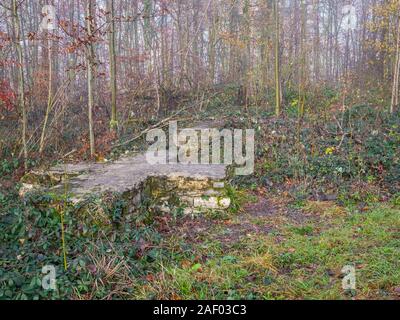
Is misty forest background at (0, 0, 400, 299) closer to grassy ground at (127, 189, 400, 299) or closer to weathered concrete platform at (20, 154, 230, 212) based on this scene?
grassy ground at (127, 189, 400, 299)

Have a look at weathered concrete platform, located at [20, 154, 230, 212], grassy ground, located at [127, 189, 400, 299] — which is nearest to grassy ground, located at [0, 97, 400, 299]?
grassy ground, located at [127, 189, 400, 299]

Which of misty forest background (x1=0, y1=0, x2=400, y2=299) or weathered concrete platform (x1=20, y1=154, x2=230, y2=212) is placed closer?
misty forest background (x1=0, y1=0, x2=400, y2=299)

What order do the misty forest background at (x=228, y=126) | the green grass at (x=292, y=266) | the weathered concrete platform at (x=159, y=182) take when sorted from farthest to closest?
the weathered concrete platform at (x=159, y=182), the misty forest background at (x=228, y=126), the green grass at (x=292, y=266)

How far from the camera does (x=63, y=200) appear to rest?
484 cm

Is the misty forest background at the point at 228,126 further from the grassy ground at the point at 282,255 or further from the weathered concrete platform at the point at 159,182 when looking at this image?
the weathered concrete platform at the point at 159,182

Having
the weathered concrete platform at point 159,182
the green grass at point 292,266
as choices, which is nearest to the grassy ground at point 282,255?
the green grass at point 292,266

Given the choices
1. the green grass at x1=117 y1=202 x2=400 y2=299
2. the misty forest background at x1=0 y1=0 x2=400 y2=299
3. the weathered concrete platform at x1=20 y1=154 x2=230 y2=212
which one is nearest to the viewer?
the green grass at x1=117 y1=202 x2=400 y2=299

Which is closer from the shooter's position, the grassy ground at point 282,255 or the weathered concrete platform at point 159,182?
the grassy ground at point 282,255

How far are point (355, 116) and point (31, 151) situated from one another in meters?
8.68

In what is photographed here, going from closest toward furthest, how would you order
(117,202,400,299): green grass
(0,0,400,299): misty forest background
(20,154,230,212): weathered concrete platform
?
(117,202,400,299): green grass
(0,0,400,299): misty forest background
(20,154,230,212): weathered concrete platform

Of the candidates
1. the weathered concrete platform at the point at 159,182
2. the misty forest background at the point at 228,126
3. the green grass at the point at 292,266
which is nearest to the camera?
the green grass at the point at 292,266

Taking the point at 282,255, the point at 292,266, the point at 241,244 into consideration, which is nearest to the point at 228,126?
the point at 241,244

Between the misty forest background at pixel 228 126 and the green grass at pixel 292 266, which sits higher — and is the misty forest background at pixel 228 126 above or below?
above
